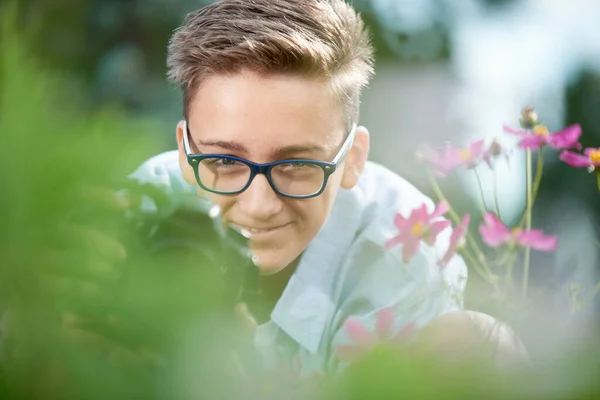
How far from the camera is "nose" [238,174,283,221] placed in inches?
32.5

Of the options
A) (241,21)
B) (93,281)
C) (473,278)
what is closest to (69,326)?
(93,281)

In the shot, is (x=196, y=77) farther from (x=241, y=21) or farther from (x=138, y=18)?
(x=138, y=18)

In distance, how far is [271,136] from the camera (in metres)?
0.86

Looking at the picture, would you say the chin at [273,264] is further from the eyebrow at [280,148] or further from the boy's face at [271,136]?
the eyebrow at [280,148]

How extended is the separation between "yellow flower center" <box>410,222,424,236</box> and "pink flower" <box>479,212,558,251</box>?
0.21 ft

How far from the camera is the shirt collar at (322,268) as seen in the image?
3.03 feet

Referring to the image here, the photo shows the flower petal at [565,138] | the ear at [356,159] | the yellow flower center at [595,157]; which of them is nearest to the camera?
the yellow flower center at [595,157]

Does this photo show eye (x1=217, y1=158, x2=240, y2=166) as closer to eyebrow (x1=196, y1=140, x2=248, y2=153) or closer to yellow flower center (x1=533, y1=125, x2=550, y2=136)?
eyebrow (x1=196, y1=140, x2=248, y2=153)

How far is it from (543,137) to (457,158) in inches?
3.9

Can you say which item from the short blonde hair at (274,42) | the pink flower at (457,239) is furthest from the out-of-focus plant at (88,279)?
the short blonde hair at (274,42)

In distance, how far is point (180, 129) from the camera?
39.0 inches

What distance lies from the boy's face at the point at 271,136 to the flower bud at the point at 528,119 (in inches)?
10.5

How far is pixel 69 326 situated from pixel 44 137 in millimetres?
26

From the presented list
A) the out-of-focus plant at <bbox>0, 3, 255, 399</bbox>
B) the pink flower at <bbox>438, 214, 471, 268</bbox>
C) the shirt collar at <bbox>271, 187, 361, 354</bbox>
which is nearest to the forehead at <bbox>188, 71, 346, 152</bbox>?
the shirt collar at <bbox>271, 187, 361, 354</bbox>
